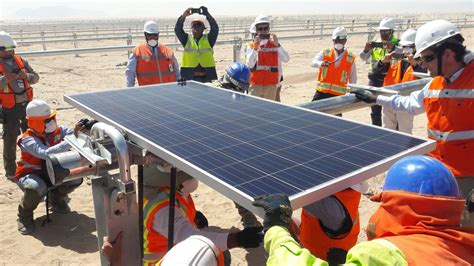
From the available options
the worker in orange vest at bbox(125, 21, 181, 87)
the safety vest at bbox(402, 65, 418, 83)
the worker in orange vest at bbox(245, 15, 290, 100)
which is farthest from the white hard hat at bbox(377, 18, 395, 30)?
the worker in orange vest at bbox(125, 21, 181, 87)

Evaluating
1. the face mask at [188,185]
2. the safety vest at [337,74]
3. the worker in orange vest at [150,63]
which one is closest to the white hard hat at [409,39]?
the safety vest at [337,74]

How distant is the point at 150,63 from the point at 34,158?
8.89ft

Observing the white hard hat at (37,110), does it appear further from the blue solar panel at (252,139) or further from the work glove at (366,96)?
the work glove at (366,96)

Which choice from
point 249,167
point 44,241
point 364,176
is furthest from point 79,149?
point 44,241

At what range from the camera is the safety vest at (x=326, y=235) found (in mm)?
2604

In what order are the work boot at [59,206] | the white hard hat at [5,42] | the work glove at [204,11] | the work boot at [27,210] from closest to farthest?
the work boot at [27,210]
the work boot at [59,206]
the white hard hat at [5,42]
the work glove at [204,11]

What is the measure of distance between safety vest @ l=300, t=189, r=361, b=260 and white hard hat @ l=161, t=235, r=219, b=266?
125 centimetres

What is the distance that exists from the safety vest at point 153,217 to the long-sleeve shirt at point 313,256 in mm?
1078

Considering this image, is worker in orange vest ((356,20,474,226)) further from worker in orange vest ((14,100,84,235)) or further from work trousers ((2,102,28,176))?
work trousers ((2,102,28,176))

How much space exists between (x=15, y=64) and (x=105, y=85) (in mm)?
6903

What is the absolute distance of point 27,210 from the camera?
17.0 feet

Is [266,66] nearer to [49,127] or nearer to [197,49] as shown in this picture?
[197,49]

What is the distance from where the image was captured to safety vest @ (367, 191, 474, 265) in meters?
1.62

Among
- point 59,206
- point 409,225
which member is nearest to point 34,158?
point 59,206
